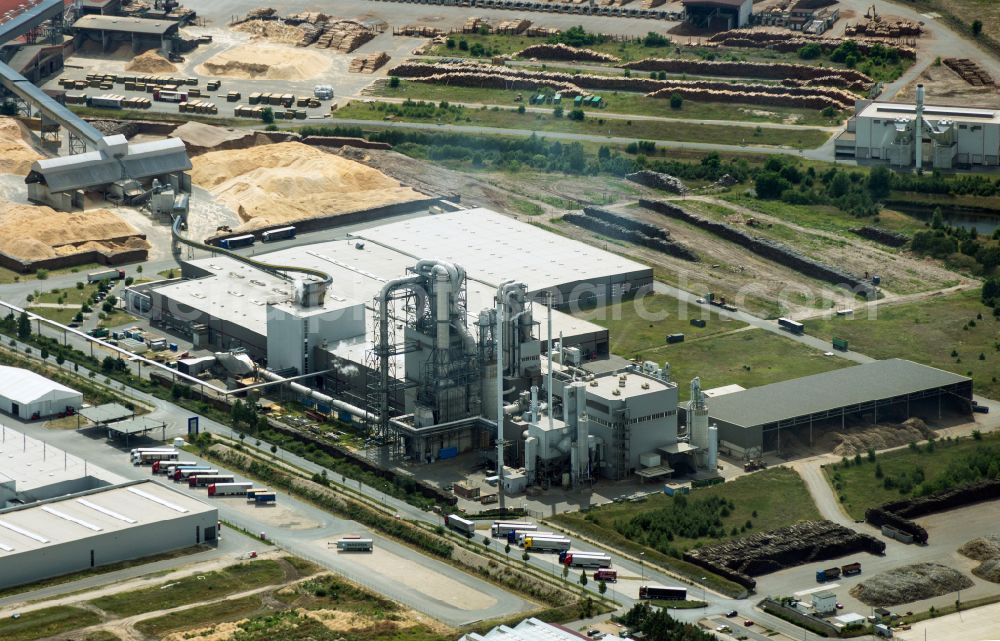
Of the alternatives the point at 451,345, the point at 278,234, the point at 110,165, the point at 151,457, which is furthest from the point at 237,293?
the point at 110,165

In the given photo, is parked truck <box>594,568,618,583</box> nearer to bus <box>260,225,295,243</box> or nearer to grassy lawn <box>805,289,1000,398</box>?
grassy lawn <box>805,289,1000,398</box>

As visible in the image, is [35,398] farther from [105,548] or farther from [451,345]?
[451,345]

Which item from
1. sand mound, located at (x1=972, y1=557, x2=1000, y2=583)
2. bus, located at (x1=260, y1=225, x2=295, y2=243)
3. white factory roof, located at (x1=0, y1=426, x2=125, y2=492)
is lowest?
sand mound, located at (x1=972, y1=557, x2=1000, y2=583)

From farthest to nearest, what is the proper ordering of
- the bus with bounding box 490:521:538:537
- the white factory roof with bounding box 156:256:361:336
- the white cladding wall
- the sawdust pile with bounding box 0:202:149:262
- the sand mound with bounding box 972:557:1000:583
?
the sawdust pile with bounding box 0:202:149:262, the white factory roof with bounding box 156:256:361:336, the bus with bounding box 490:521:538:537, the sand mound with bounding box 972:557:1000:583, the white cladding wall

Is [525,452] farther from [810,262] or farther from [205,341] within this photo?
[810,262]

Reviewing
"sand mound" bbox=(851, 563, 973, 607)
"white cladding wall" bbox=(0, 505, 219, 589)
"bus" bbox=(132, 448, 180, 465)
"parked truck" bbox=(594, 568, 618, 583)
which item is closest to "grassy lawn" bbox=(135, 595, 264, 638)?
"white cladding wall" bbox=(0, 505, 219, 589)

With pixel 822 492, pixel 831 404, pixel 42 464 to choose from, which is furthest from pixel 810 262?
pixel 42 464
